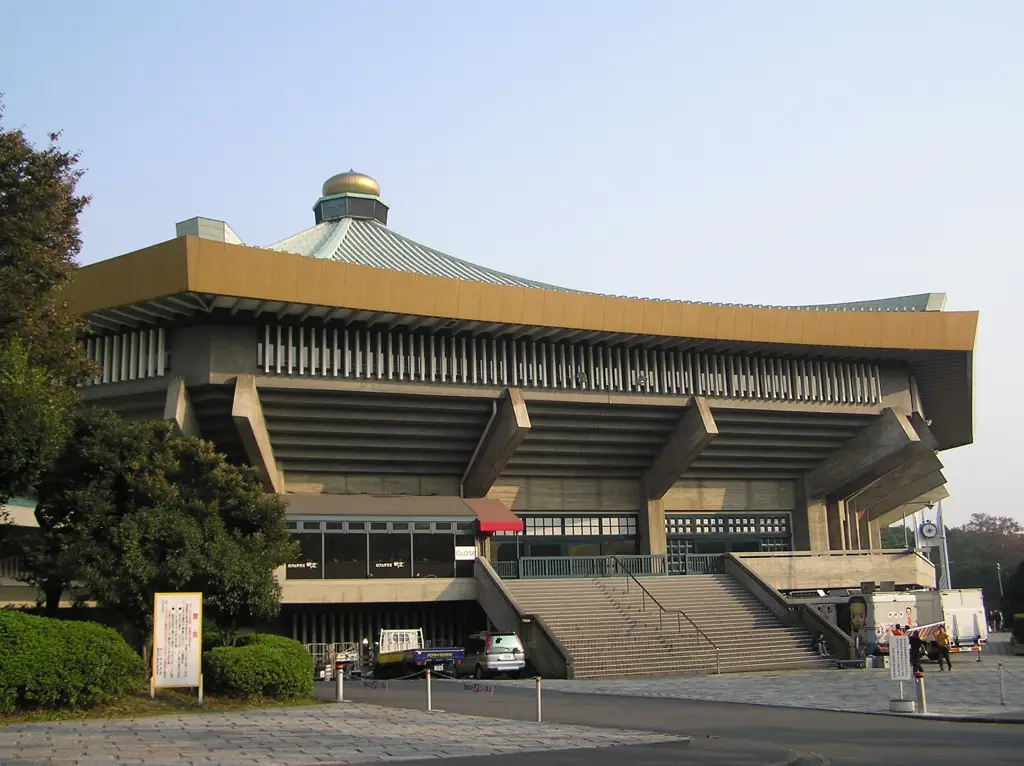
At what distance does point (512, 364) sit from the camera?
41.1 meters

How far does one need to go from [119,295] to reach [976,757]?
30.6 metres

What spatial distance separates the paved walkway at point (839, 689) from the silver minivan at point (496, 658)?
186cm

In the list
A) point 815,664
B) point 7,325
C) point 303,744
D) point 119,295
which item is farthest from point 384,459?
point 303,744

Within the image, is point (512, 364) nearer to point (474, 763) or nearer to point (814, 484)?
point (814, 484)

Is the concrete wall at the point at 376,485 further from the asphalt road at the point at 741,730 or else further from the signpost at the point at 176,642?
the signpost at the point at 176,642

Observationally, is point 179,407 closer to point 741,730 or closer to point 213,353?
point 213,353

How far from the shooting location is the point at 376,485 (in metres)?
42.6

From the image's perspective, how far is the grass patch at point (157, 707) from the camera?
692 inches

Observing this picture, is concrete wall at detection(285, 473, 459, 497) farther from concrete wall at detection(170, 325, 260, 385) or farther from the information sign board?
the information sign board

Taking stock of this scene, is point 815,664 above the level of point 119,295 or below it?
below

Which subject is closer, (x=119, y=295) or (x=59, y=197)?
(x=59, y=197)

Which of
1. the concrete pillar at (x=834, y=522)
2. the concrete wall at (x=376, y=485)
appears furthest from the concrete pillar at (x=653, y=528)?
the concrete pillar at (x=834, y=522)

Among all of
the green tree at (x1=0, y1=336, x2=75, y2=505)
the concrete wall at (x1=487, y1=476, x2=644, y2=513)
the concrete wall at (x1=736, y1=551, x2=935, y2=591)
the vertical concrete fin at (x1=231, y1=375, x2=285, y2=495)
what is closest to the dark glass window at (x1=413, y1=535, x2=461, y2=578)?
the concrete wall at (x1=487, y1=476, x2=644, y2=513)

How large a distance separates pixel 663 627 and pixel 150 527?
66.6 ft
